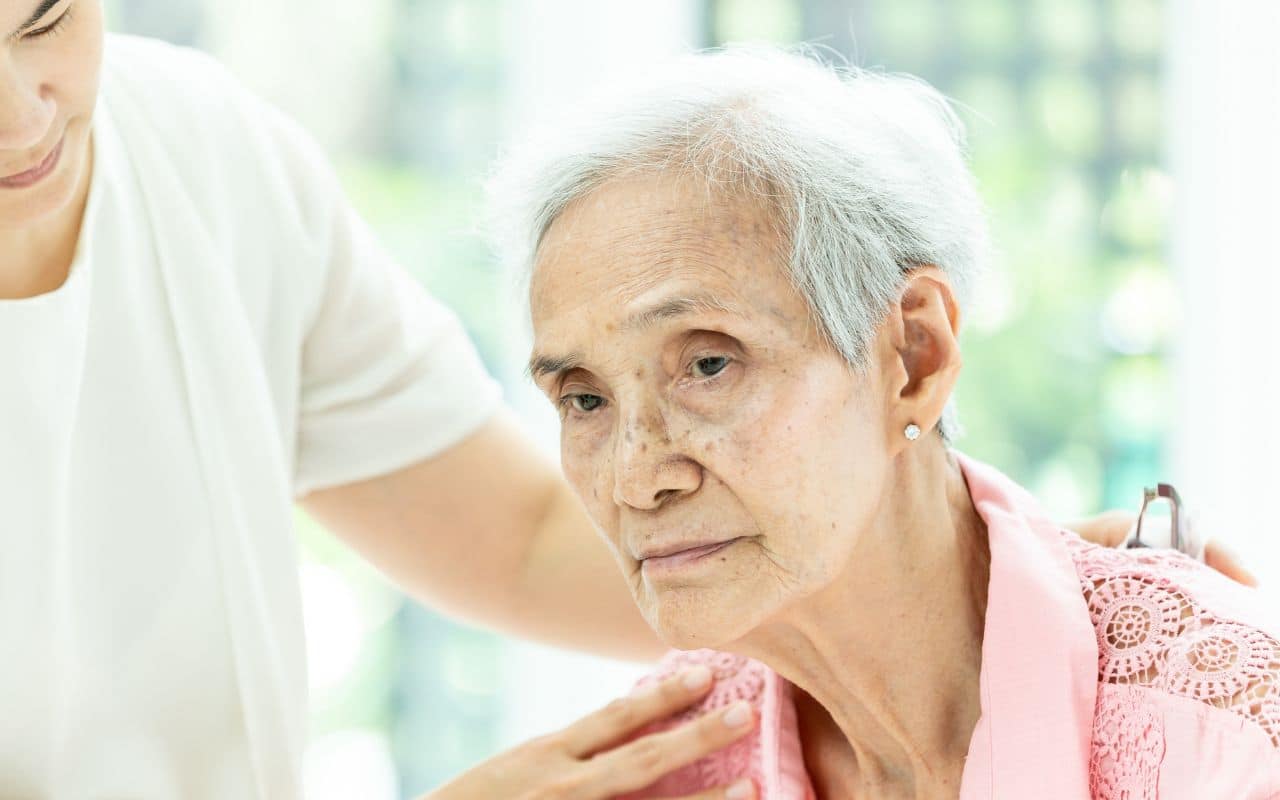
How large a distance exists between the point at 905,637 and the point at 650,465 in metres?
0.35

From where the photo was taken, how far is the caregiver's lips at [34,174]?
4.75 feet

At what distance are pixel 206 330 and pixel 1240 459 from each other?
3050 mm

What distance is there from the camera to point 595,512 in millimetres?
1538

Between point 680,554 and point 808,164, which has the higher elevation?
point 808,164

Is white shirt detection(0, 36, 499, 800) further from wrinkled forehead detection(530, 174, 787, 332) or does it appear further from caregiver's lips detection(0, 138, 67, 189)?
wrinkled forehead detection(530, 174, 787, 332)

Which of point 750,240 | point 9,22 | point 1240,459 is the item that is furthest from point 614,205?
point 1240,459

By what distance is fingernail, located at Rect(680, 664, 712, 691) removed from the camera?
177cm

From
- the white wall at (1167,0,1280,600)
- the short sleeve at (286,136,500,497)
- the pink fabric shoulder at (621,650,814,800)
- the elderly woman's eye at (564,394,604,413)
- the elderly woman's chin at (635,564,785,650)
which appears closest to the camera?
the elderly woman's chin at (635,564,785,650)

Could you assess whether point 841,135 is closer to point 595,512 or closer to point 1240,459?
point 595,512

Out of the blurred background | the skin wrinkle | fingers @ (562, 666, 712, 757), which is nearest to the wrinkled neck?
the skin wrinkle

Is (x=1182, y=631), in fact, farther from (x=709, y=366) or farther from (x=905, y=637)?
(x=709, y=366)

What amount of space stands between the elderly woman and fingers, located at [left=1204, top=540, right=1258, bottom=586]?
7.1 inches

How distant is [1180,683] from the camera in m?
1.37

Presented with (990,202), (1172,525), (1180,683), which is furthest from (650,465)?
(990,202)
